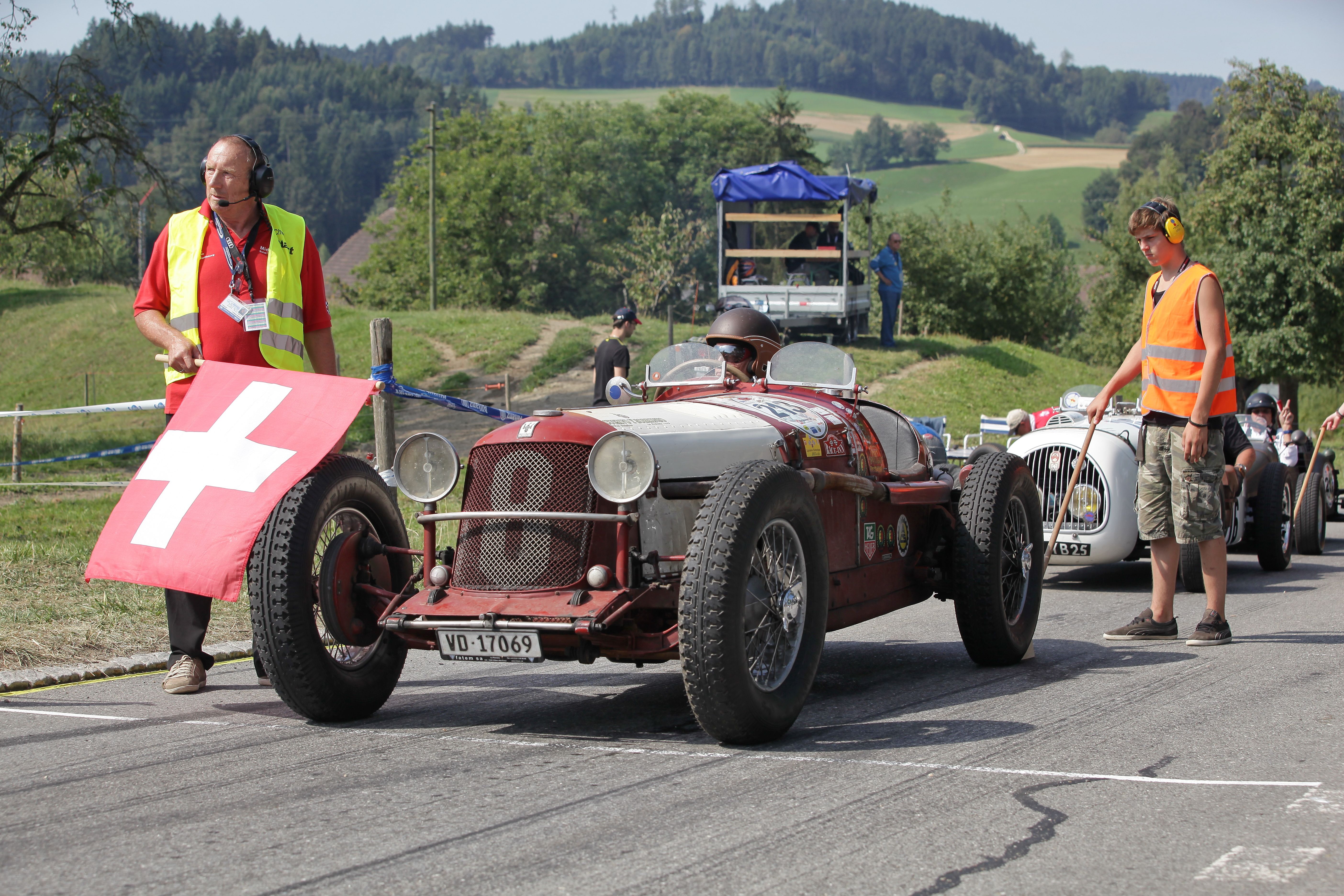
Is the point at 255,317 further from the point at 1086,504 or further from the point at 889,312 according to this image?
the point at 889,312

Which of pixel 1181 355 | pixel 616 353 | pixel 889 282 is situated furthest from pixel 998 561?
pixel 889 282

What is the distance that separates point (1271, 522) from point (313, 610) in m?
9.09

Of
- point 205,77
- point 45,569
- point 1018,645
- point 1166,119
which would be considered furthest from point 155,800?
point 1166,119

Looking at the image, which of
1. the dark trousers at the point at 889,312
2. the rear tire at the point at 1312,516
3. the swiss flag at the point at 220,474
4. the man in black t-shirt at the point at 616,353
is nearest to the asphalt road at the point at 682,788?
the swiss flag at the point at 220,474

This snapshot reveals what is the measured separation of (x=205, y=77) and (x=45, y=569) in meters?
145

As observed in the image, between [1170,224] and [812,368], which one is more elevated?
[1170,224]

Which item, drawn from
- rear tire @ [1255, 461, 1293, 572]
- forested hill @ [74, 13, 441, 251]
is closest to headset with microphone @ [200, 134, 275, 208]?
rear tire @ [1255, 461, 1293, 572]

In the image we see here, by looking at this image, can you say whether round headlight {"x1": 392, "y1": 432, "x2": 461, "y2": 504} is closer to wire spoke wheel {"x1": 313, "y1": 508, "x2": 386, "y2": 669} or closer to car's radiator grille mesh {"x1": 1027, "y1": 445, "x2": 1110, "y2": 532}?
wire spoke wheel {"x1": 313, "y1": 508, "x2": 386, "y2": 669}

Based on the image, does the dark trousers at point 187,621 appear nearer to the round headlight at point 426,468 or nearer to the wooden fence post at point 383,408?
the round headlight at point 426,468

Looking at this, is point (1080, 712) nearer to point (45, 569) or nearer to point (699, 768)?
point (699, 768)

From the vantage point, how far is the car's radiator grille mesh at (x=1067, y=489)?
1007 centimetres

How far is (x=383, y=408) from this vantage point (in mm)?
9531

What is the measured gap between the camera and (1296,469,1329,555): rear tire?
41.9 ft

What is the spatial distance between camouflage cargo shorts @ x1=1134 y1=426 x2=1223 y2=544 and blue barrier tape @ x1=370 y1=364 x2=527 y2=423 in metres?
3.72
